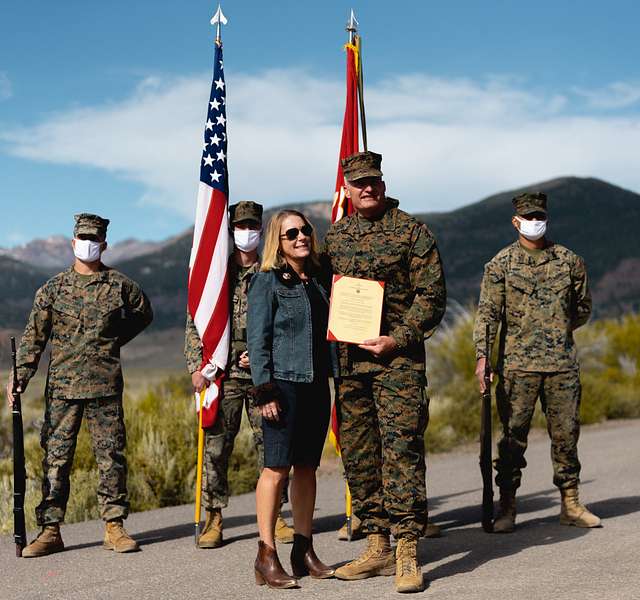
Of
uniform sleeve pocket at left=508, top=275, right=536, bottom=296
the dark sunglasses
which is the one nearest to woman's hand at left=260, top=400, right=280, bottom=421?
the dark sunglasses

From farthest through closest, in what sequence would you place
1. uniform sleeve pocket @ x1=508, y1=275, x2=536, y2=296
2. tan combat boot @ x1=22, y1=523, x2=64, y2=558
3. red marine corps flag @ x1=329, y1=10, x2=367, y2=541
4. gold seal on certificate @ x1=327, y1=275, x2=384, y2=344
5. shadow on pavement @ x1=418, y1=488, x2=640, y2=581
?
red marine corps flag @ x1=329, y1=10, x2=367, y2=541 → uniform sleeve pocket @ x1=508, y1=275, x2=536, y2=296 → tan combat boot @ x1=22, y1=523, x2=64, y2=558 → shadow on pavement @ x1=418, y1=488, x2=640, y2=581 → gold seal on certificate @ x1=327, y1=275, x2=384, y2=344

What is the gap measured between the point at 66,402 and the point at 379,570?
9.23 feet

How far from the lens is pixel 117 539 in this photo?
318 inches

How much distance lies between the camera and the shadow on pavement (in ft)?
23.0

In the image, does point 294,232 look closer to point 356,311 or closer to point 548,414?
point 356,311

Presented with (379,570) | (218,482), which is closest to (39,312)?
(218,482)

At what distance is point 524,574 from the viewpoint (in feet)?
21.4

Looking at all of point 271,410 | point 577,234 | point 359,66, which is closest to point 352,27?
point 359,66

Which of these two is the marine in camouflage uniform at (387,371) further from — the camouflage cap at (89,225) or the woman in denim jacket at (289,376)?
the camouflage cap at (89,225)

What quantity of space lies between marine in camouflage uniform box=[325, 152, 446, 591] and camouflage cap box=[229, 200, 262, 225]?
5.27ft

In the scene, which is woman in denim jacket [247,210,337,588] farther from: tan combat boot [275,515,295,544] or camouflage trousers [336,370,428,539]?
tan combat boot [275,515,295,544]

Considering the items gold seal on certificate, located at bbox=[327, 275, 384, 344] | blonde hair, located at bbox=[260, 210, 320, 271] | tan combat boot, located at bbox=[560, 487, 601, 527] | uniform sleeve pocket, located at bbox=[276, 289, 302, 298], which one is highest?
blonde hair, located at bbox=[260, 210, 320, 271]

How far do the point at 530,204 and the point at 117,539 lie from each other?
13.3 ft

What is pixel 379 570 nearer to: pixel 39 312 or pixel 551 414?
pixel 551 414
